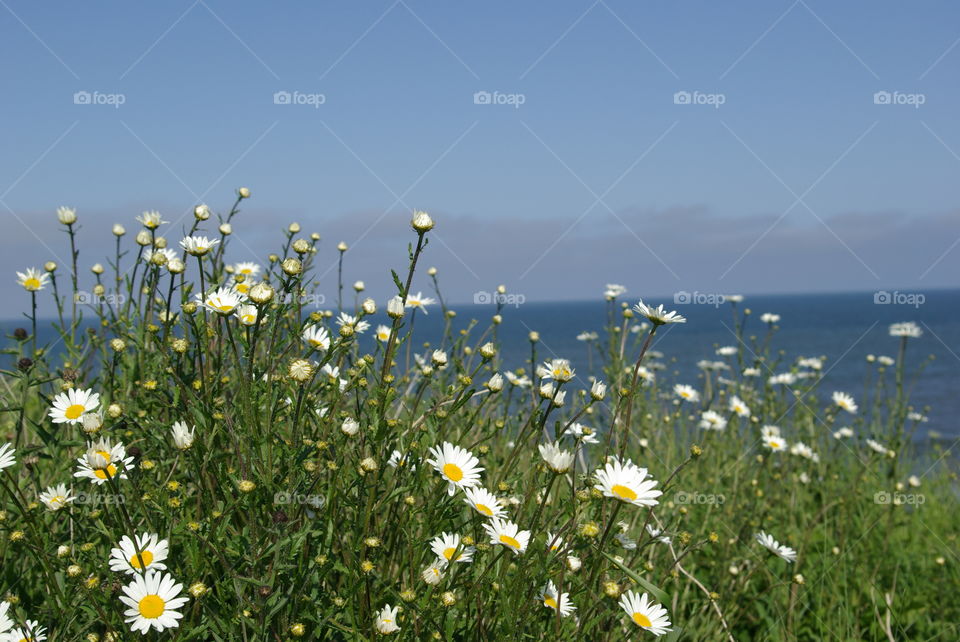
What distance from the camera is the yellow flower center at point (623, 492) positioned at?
155 centimetres

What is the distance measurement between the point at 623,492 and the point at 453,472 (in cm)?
47

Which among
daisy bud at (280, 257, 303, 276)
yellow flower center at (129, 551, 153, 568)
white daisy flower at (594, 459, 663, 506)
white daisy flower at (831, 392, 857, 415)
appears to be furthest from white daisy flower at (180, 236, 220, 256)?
white daisy flower at (831, 392, 857, 415)

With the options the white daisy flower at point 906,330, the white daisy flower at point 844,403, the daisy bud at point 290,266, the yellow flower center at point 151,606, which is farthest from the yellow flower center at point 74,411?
the white daisy flower at point 906,330

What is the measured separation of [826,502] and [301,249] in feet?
12.0

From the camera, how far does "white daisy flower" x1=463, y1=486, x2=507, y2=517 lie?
5.43 ft

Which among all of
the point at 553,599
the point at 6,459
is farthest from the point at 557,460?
the point at 6,459

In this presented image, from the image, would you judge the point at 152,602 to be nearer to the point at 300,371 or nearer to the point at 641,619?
the point at 300,371

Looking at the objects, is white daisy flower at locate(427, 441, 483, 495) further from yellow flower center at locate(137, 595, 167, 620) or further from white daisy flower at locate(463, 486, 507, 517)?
yellow flower center at locate(137, 595, 167, 620)

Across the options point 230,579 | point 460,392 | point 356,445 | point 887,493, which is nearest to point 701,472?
point 887,493

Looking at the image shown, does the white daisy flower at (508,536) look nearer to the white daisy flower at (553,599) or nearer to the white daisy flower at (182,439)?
the white daisy flower at (553,599)

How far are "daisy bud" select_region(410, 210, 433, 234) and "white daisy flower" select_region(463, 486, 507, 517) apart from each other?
0.72 metres

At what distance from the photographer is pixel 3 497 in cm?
214

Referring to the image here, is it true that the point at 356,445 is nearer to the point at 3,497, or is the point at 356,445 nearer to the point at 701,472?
the point at 3,497

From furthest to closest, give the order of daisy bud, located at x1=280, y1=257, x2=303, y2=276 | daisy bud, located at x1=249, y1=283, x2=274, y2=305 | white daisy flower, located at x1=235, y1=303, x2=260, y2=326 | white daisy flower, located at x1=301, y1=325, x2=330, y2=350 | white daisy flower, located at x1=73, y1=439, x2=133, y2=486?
white daisy flower, located at x1=301, y1=325, x2=330, y2=350
white daisy flower, located at x1=235, y1=303, x2=260, y2=326
daisy bud, located at x1=280, y1=257, x2=303, y2=276
daisy bud, located at x1=249, y1=283, x2=274, y2=305
white daisy flower, located at x1=73, y1=439, x2=133, y2=486
